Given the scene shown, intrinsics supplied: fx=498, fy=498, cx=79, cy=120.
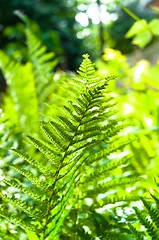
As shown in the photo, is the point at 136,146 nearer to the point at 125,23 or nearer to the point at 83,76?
the point at 83,76

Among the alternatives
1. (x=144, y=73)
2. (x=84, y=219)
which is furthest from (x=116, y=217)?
(x=144, y=73)

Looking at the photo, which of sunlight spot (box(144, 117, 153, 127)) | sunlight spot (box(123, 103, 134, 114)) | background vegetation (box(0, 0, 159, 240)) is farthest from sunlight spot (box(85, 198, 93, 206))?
sunlight spot (box(123, 103, 134, 114))

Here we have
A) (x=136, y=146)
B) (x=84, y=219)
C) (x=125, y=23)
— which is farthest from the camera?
(x=125, y=23)

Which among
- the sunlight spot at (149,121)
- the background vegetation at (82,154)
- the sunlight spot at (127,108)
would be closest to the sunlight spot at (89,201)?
the background vegetation at (82,154)

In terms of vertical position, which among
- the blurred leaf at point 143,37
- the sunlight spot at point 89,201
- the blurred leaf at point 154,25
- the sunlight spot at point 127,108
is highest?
the blurred leaf at point 143,37

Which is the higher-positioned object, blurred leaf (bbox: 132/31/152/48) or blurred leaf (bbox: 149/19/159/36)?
blurred leaf (bbox: 132/31/152/48)

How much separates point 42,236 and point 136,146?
338 millimetres

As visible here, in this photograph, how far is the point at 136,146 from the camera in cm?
67

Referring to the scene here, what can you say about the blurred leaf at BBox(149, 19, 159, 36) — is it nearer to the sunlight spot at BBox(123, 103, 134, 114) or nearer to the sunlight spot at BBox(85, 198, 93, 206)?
the sunlight spot at BBox(123, 103, 134, 114)

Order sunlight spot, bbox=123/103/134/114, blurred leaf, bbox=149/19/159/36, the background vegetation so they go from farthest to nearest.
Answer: sunlight spot, bbox=123/103/134/114, blurred leaf, bbox=149/19/159/36, the background vegetation

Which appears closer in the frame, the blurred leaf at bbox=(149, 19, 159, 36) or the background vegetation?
the background vegetation

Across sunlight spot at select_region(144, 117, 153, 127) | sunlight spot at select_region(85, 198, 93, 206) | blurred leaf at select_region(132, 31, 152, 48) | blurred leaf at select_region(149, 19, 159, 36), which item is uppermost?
blurred leaf at select_region(132, 31, 152, 48)

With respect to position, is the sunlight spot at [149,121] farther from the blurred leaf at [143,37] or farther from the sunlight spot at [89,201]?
the sunlight spot at [89,201]

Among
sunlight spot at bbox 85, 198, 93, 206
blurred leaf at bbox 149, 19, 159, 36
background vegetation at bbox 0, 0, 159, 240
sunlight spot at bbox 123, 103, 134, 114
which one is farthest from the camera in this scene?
→ sunlight spot at bbox 123, 103, 134, 114
